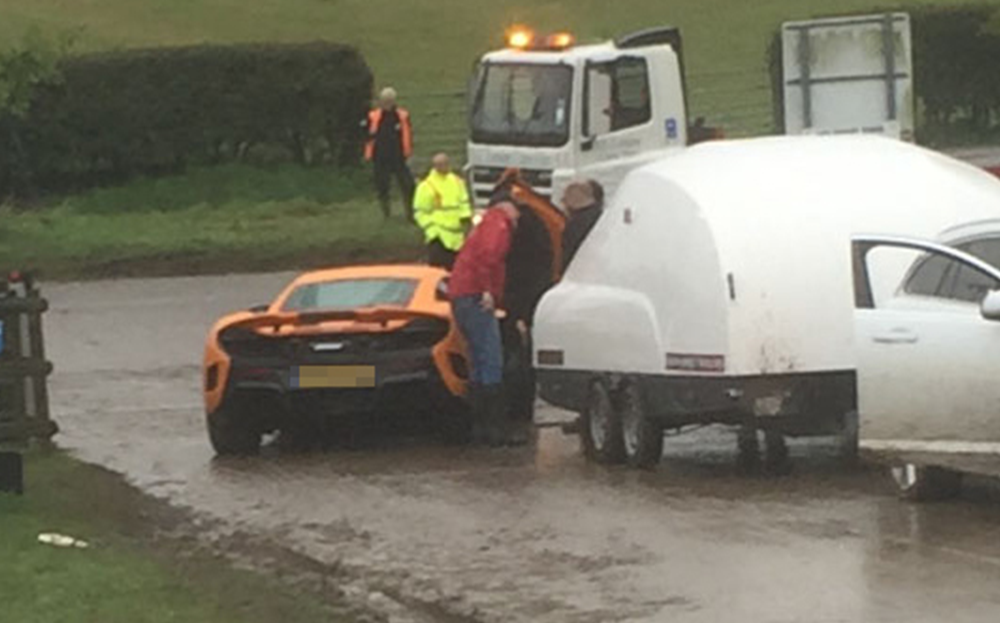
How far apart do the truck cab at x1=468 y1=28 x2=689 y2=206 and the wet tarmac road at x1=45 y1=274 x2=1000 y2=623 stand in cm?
978

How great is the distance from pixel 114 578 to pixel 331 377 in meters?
5.50

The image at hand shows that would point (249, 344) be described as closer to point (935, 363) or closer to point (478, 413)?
point (478, 413)

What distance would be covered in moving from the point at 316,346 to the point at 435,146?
3025 cm

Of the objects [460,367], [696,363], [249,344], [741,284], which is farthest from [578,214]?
[741,284]

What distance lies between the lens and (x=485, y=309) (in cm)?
1788

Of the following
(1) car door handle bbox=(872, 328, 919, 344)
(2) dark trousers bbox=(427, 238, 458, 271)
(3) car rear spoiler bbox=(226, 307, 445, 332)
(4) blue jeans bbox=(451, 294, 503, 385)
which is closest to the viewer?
(1) car door handle bbox=(872, 328, 919, 344)

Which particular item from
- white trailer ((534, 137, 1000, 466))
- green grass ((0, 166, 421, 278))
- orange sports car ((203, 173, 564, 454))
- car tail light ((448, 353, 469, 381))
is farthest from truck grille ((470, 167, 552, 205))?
white trailer ((534, 137, 1000, 466))

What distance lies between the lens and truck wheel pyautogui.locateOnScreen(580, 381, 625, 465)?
16.9 m

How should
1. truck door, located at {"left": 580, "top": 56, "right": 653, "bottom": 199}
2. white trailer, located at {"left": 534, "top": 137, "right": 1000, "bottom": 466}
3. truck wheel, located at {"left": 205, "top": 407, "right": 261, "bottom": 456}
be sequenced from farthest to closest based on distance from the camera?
truck door, located at {"left": 580, "top": 56, "right": 653, "bottom": 199}, truck wheel, located at {"left": 205, "top": 407, "right": 261, "bottom": 456}, white trailer, located at {"left": 534, "top": 137, "right": 1000, "bottom": 466}

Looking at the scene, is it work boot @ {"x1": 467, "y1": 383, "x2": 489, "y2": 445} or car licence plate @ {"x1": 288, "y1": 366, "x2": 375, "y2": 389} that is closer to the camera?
car licence plate @ {"x1": 288, "y1": 366, "x2": 375, "y2": 389}

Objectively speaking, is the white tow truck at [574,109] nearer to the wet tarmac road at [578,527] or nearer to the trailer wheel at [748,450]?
the wet tarmac road at [578,527]

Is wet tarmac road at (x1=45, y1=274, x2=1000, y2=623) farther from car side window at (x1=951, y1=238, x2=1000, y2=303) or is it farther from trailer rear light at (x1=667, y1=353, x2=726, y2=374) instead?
car side window at (x1=951, y1=238, x2=1000, y2=303)

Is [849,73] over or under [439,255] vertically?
over

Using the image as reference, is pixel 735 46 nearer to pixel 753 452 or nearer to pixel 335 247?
pixel 335 247
